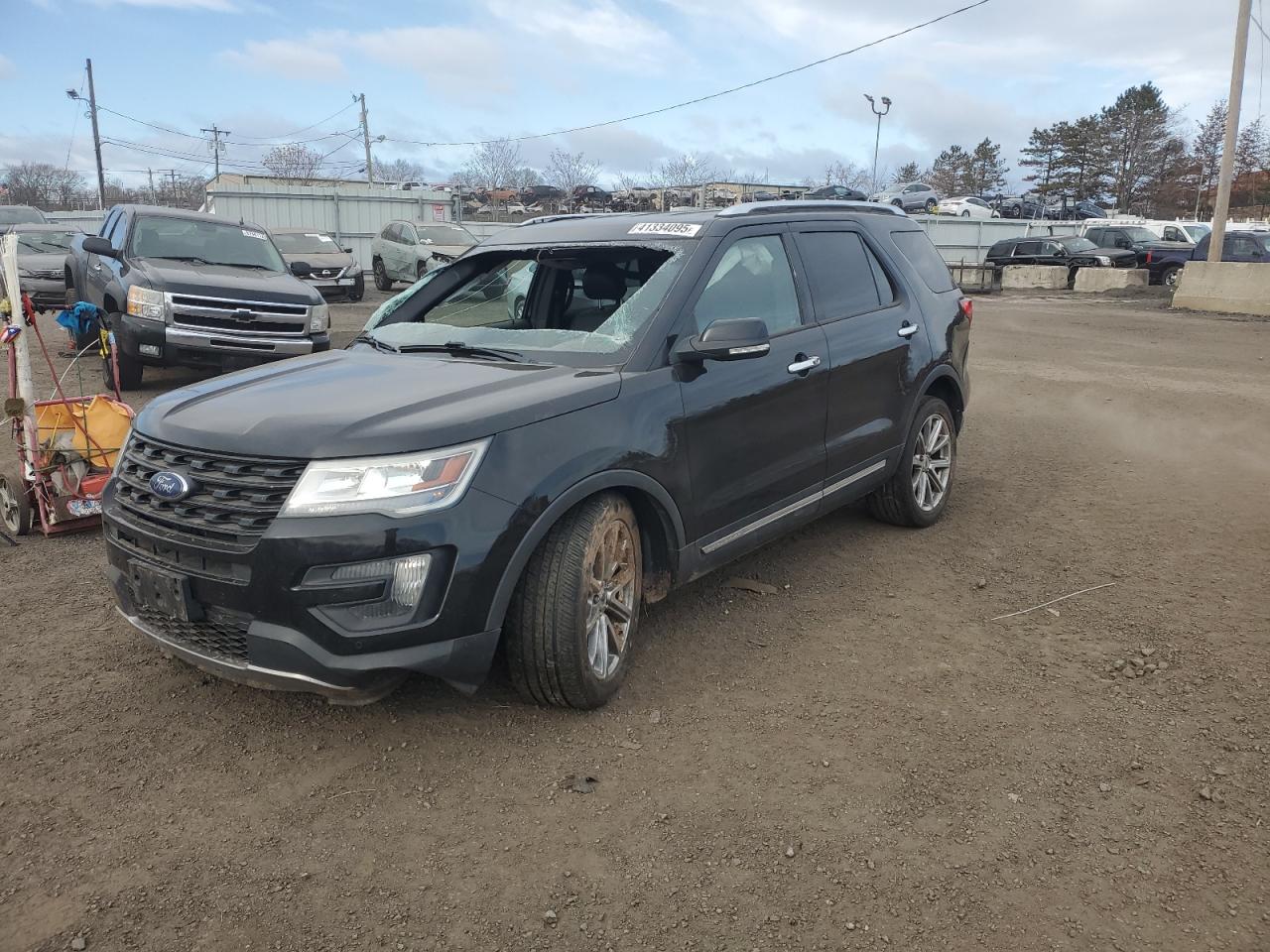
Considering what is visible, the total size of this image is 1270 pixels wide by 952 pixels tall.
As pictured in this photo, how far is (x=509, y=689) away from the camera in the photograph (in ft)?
11.8

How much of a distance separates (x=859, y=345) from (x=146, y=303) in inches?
284

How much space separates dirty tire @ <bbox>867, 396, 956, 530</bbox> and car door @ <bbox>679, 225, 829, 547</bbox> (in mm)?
962

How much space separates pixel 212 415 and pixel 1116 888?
3055 millimetres

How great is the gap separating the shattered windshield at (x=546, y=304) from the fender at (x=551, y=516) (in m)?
0.50

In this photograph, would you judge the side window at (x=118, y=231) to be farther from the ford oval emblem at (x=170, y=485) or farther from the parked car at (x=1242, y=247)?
the parked car at (x=1242, y=247)

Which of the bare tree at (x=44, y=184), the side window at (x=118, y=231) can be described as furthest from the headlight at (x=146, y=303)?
the bare tree at (x=44, y=184)

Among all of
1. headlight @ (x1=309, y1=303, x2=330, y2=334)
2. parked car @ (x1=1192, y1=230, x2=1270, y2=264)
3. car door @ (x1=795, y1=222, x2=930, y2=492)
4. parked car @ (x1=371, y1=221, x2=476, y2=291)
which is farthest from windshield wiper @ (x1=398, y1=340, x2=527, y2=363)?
parked car @ (x1=1192, y1=230, x2=1270, y2=264)

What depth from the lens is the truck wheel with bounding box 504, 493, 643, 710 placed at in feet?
10.4

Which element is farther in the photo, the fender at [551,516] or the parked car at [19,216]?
the parked car at [19,216]

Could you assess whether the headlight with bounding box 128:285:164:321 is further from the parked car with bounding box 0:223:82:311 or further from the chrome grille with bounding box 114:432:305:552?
the parked car with bounding box 0:223:82:311

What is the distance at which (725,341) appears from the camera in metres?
3.59

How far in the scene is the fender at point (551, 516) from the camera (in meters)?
3.04

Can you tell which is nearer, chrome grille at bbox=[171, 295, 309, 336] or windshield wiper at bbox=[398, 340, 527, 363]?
windshield wiper at bbox=[398, 340, 527, 363]

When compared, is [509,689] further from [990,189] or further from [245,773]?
[990,189]
